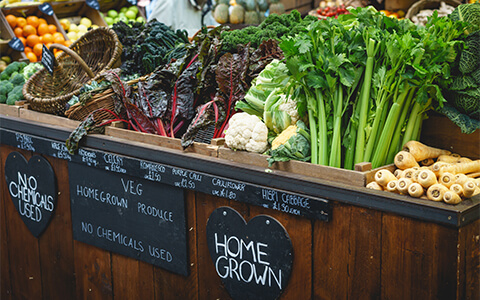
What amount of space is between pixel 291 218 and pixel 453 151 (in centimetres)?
76

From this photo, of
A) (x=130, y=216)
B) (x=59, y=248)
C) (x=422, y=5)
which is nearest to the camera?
(x=130, y=216)

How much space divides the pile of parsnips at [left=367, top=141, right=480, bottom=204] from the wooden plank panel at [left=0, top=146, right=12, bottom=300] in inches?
111

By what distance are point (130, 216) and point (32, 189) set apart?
3.25ft

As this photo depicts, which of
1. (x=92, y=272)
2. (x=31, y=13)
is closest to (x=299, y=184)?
(x=92, y=272)

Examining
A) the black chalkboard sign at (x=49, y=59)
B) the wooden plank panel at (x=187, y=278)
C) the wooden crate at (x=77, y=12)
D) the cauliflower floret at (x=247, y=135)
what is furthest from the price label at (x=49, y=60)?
the wooden crate at (x=77, y=12)

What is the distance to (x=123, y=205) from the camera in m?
2.75

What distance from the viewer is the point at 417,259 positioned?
68.0 inches

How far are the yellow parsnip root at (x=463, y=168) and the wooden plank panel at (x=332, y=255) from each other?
1.26ft

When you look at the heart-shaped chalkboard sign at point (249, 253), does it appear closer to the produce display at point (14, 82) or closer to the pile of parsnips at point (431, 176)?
the pile of parsnips at point (431, 176)

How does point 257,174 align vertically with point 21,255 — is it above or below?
above

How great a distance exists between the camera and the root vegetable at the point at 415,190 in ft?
5.64

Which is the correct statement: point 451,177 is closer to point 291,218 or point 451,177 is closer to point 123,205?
point 291,218

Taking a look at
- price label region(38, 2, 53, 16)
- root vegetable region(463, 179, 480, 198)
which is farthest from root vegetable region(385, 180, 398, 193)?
price label region(38, 2, 53, 16)

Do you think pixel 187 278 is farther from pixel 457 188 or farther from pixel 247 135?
pixel 457 188
